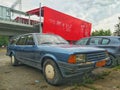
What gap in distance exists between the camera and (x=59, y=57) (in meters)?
4.68

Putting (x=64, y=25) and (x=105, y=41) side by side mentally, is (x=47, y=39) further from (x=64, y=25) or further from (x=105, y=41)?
(x=64, y=25)

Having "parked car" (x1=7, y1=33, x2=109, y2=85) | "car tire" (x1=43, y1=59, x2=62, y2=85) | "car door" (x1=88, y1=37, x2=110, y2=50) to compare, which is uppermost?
"car door" (x1=88, y1=37, x2=110, y2=50)

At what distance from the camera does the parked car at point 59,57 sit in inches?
173

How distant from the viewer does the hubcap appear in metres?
4.92

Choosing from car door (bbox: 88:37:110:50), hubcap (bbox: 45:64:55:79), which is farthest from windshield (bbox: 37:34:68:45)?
car door (bbox: 88:37:110:50)

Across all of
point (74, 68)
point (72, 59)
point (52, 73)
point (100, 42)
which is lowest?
point (52, 73)

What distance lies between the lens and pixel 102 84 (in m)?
4.85

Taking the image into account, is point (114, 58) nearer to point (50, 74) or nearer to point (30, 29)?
point (50, 74)

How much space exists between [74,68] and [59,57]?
59 cm

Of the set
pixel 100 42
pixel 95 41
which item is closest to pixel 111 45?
pixel 100 42

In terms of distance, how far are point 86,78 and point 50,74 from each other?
1073 mm

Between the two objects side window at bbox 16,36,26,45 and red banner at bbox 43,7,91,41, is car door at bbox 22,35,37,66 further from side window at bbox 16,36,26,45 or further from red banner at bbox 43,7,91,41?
red banner at bbox 43,7,91,41

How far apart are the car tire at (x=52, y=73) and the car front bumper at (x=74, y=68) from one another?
0.72ft

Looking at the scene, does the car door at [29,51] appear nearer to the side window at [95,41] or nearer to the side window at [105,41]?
the side window at [95,41]
